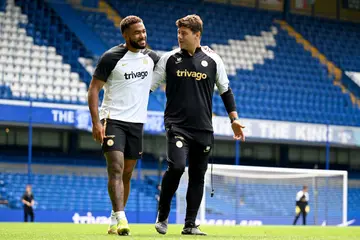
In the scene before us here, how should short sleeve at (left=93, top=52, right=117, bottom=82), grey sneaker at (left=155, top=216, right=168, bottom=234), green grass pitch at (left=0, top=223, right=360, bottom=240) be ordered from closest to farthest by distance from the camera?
green grass pitch at (left=0, top=223, right=360, bottom=240) → short sleeve at (left=93, top=52, right=117, bottom=82) → grey sneaker at (left=155, top=216, right=168, bottom=234)

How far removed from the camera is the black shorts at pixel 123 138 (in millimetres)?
8672

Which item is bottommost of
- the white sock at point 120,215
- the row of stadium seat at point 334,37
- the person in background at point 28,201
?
the person in background at point 28,201

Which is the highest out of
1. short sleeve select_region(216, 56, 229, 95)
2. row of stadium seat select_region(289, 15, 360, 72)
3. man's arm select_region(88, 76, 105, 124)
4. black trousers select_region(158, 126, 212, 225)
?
row of stadium seat select_region(289, 15, 360, 72)

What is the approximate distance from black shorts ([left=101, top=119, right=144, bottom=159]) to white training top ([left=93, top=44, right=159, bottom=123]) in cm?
6

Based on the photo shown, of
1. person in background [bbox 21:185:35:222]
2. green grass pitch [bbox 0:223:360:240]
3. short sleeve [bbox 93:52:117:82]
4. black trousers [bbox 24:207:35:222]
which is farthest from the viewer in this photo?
black trousers [bbox 24:207:35:222]

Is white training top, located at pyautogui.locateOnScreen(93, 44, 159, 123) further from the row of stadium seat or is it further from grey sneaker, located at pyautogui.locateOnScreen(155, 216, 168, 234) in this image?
the row of stadium seat

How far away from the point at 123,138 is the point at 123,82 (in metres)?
0.57

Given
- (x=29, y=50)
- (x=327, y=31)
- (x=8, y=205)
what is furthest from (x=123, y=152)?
(x=327, y=31)

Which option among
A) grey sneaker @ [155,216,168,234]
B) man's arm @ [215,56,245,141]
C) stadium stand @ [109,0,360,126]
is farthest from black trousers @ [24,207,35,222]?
man's arm @ [215,56,245,141]

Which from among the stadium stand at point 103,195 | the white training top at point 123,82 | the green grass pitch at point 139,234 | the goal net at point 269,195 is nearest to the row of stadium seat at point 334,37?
the goal net at point 269,195

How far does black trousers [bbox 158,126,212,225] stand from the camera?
8.91 metres

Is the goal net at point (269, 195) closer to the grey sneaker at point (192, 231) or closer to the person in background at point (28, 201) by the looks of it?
the person in background at point (28, 201)

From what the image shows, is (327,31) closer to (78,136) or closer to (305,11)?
(305,11)

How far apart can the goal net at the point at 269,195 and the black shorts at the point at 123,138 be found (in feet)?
47.4
